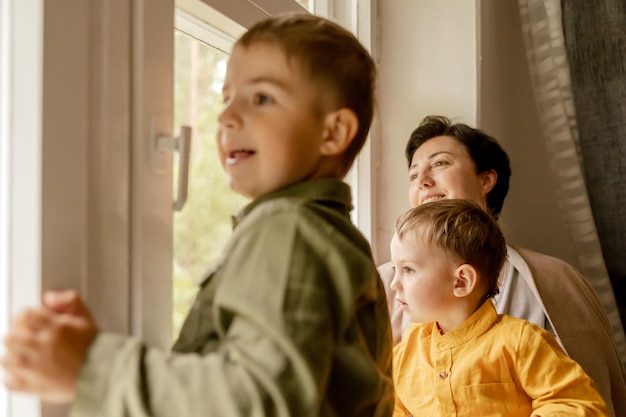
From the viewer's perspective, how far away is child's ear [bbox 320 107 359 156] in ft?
2.40

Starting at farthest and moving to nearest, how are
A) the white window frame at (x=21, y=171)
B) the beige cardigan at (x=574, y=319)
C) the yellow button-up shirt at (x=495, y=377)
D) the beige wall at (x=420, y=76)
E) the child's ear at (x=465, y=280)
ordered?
1. the beige wall at (x=420, y=76)
2. the beige cardigan at (x=574, y=319)
3. the child's ear at (x=465, y=280)
4. the yellow button-up shirt at (x=495, y=377)
5. the white window frame at (x=21, y=171)

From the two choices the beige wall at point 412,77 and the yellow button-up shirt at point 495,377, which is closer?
the yellow button-up shirt at point 495,377

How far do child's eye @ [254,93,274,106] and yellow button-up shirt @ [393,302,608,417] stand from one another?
2.38 ft

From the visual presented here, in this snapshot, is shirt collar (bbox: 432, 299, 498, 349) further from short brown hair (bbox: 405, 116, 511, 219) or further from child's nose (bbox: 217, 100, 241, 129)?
child's nose (bbox: 217, 100, 241, 129)

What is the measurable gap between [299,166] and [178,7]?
0.42m

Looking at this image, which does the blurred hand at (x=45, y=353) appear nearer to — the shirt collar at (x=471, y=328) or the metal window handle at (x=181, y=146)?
the metal window handle at (x=181, y=146)

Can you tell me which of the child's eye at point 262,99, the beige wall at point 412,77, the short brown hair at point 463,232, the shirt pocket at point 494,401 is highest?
the beige wall at point 412,77

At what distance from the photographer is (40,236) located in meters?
0.68

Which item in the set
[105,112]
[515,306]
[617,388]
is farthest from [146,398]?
[617,388]

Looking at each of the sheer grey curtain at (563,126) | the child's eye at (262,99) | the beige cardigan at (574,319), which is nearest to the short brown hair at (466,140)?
the beige cardigan at (574,319)

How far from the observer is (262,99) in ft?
2.34

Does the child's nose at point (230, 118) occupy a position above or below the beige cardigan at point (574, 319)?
above

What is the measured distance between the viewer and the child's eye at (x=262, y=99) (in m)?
0.71

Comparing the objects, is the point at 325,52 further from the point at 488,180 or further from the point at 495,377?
the point at 488,180
